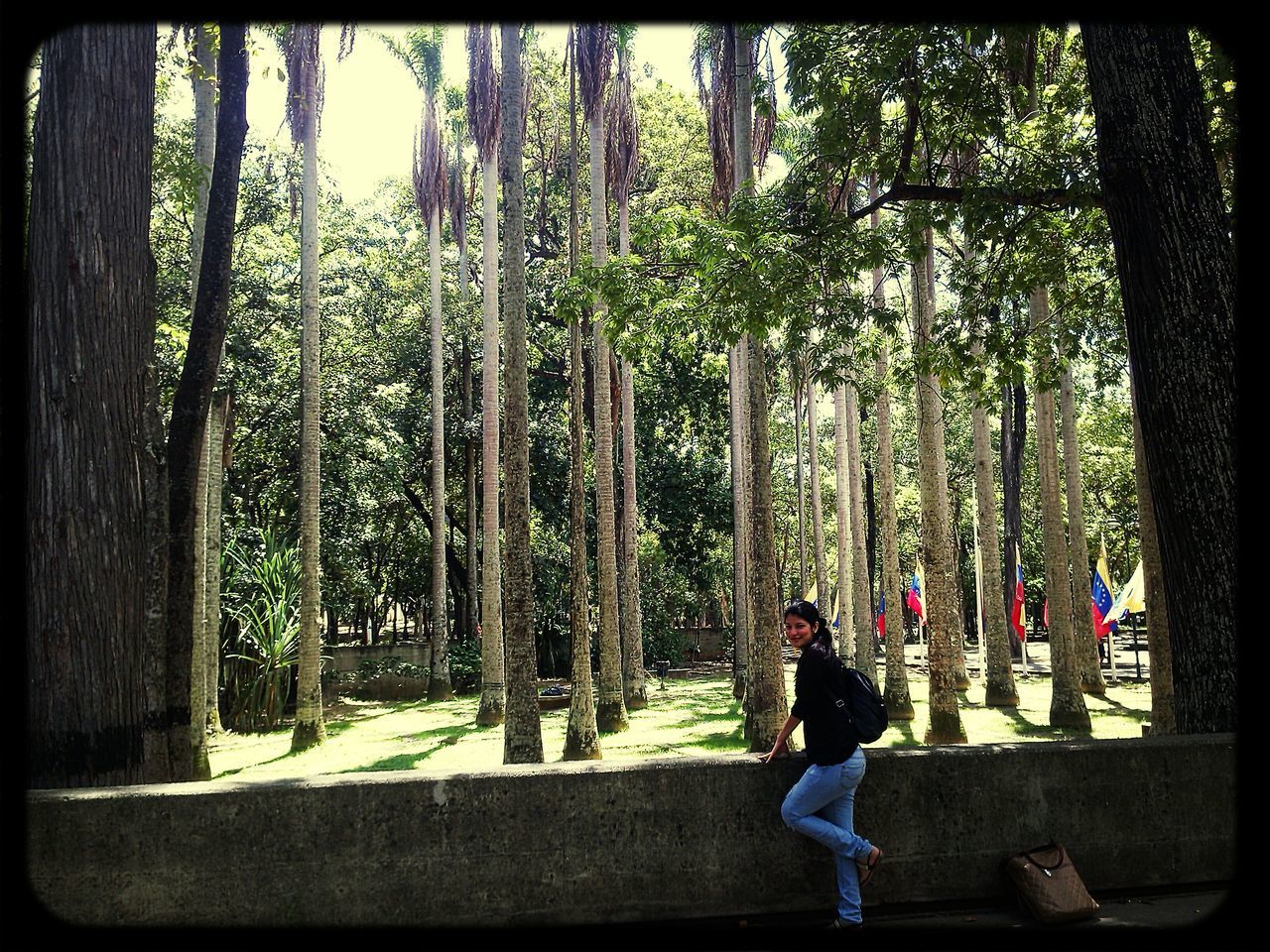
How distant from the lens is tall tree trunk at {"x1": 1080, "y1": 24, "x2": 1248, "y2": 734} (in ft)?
22.0

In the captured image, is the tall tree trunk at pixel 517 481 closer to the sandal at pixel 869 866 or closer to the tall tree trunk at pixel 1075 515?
the sandal at pixel 869 866

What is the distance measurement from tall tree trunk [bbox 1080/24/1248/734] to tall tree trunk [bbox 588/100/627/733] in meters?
11.0

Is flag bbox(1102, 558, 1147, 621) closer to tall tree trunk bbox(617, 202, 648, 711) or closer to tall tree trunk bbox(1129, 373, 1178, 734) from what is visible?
tall tree trunk bbox(1129, 373, 1178, 734)

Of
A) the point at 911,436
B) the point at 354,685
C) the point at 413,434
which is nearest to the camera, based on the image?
the point at 354,685

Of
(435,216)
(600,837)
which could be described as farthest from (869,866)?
(435,216)

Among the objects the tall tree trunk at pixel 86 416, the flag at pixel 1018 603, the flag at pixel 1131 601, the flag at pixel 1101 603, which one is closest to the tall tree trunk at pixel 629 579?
the flag at pixel 1018 603

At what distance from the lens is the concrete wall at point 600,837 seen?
5113 millimetres

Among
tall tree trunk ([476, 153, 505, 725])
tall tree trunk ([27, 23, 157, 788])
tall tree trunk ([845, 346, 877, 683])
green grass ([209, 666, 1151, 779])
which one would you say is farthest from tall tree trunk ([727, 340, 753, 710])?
tall tree trunk ([27, 23, 157, 788])

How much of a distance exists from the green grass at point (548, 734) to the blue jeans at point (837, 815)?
20.6 ft

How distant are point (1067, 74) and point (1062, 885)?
11.5 meters

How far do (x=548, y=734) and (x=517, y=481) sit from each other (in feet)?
23.1

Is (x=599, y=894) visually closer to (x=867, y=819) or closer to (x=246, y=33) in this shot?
(x=867, y=819)

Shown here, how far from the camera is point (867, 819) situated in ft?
18.9

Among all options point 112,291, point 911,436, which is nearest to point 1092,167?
point 112,291
